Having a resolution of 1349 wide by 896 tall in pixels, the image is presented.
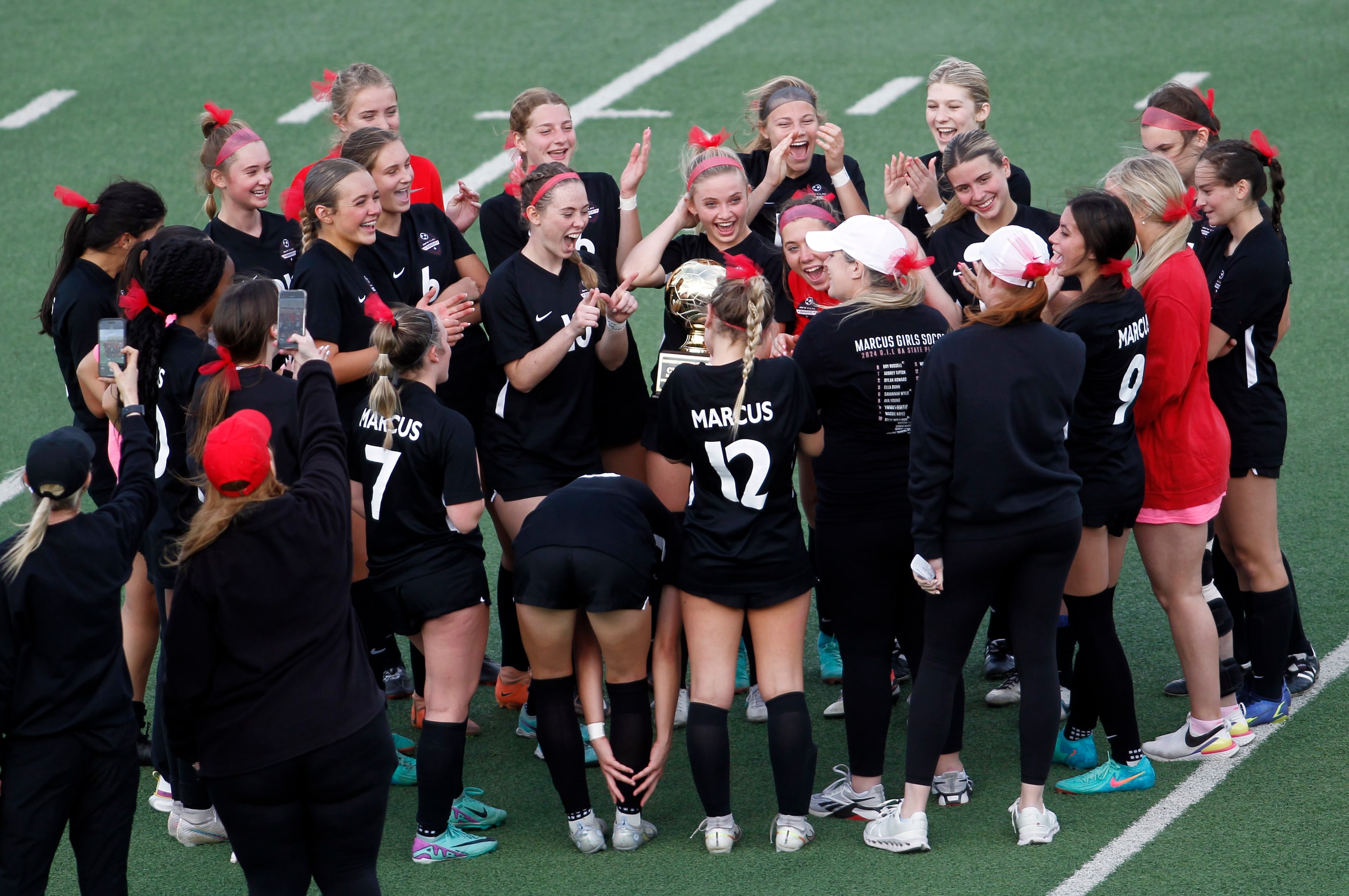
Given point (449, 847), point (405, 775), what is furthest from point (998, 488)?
point (405, 775)

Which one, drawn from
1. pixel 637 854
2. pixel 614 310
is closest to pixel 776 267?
pixel 614 310

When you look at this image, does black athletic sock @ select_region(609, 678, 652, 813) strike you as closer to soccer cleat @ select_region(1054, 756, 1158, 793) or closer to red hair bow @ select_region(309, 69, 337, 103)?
soccer cleat @ select_region(1054, 756, 1158, 793)

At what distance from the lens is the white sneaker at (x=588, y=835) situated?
4816mm

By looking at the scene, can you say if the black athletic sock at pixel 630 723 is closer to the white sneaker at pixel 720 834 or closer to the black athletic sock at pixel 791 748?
the white sneaker at pixel 720 834

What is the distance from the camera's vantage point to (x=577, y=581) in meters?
4.56

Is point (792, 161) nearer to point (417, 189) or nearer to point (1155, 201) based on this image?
point (417, 189)

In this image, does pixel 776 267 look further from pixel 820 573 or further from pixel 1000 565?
pixel 1000 565

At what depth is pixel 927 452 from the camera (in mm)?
4414

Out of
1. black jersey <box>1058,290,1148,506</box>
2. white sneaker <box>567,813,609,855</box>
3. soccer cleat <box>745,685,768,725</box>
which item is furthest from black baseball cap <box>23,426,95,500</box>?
black jersey <box>1058,290,1148,506</box>

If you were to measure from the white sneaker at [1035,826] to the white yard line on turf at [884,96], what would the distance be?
882cm

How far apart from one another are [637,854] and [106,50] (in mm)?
12068

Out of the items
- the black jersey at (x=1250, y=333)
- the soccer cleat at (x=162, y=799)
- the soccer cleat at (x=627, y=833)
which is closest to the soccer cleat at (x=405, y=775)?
the soccer cleat at (x=162, y=799)

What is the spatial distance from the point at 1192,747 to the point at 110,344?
388 cm

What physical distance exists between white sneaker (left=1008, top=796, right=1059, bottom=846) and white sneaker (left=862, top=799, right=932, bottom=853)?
0.96 ft
